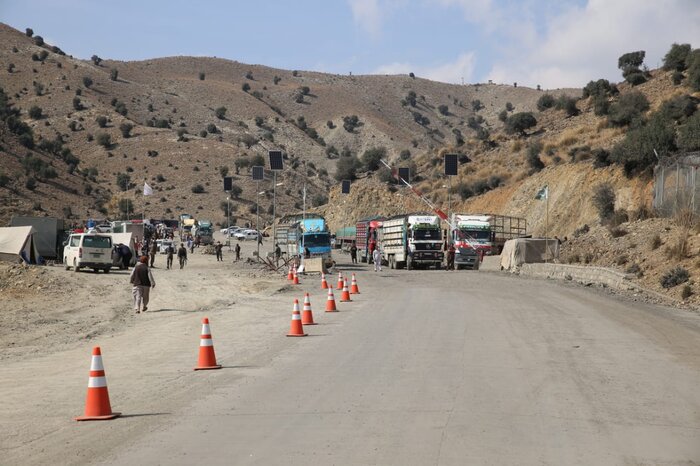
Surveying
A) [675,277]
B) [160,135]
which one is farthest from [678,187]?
[160,135]

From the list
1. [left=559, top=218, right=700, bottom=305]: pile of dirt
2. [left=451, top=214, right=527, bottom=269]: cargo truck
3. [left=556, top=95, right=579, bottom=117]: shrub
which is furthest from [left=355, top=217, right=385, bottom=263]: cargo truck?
[left=556, top=95, right=579, bottom=117]: shrub

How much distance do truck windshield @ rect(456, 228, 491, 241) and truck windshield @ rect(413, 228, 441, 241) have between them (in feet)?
6.49

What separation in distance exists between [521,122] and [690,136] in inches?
1811

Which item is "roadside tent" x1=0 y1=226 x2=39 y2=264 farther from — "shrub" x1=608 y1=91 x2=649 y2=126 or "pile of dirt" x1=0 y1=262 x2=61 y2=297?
"shrub" x1=608 y1=91 x2=649 y2=126

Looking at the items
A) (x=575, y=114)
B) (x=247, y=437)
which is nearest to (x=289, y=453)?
(x=247, y=437)

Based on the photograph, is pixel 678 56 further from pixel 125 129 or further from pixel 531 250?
pixel 125 129

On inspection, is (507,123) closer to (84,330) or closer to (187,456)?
(84,330)

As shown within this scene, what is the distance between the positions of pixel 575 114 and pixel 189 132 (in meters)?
83.4

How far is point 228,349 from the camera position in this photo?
17188 mm

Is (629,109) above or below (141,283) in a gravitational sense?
above

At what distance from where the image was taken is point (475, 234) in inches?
2279

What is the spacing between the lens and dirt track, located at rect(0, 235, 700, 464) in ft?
27.9

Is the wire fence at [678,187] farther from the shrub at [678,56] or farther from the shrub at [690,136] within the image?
the shrub at [678,56]

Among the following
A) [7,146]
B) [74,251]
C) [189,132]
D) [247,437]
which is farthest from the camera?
[189,132]
